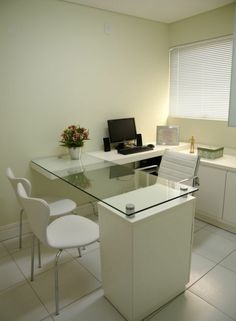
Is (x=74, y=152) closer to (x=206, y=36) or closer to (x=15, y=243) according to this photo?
(x=15, y=243)

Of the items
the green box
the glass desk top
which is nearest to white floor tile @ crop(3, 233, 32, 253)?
the glass desk top

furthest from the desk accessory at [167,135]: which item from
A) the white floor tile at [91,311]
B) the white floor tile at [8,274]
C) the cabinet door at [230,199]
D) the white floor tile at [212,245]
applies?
the white floor tile at [8,274]

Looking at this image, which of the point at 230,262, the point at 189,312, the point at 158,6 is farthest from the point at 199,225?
the point at 158,6

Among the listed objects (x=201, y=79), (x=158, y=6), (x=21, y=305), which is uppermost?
(x=158, y=6)

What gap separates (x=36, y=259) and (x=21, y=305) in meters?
0.50

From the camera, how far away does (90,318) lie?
5.31 feet

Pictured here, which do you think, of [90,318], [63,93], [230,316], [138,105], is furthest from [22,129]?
[230,316]

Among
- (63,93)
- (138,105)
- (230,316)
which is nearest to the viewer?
(230,316)

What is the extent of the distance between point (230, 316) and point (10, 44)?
110 inches

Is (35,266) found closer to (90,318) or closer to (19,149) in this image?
(90,318)

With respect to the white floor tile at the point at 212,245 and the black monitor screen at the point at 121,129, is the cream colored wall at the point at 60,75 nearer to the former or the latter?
the black monitor screen at the point at 121,129

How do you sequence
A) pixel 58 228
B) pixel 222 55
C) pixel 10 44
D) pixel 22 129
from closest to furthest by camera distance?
pixel 58 228, pixel 10 44, pixel 22 129, pixel 222 55

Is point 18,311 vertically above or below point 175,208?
below

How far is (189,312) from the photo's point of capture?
1.65 m
